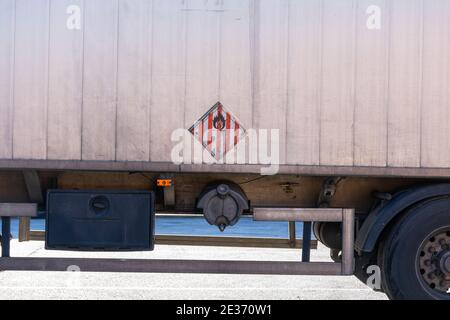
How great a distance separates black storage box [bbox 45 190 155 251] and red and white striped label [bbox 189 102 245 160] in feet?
2.34

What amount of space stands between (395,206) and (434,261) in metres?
0.61

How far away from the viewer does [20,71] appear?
4.80m

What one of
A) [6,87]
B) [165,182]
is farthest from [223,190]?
[6,87]

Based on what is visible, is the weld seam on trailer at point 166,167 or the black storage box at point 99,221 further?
the black storage box at point 99,221

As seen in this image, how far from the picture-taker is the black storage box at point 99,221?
490 centimetres

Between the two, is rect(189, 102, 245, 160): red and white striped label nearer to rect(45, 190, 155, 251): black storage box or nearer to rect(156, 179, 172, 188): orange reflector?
rect(156, 179, 172, 188): orange reflector

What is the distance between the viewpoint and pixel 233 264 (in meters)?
4.86

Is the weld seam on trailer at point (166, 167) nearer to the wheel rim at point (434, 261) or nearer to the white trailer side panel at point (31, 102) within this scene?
the white trailer side panel at point (31, 102)

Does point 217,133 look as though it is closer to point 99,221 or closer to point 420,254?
point 99,221

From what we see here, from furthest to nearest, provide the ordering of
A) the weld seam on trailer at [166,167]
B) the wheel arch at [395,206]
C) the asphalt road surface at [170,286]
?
the asphalt road surface at [170,286] < the wheel arch at [395,206] < the weld seam on trailer at [166,167]

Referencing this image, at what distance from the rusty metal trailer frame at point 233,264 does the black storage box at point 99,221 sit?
0.15 meters

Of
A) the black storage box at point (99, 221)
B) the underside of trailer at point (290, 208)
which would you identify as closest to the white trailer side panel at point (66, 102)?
the underside of trailer at point (290, 208)

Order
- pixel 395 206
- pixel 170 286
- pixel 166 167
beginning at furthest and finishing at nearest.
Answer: pixel 170 286 → pixel 395 206 → pixel 166 167

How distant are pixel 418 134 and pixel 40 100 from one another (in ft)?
11.0
